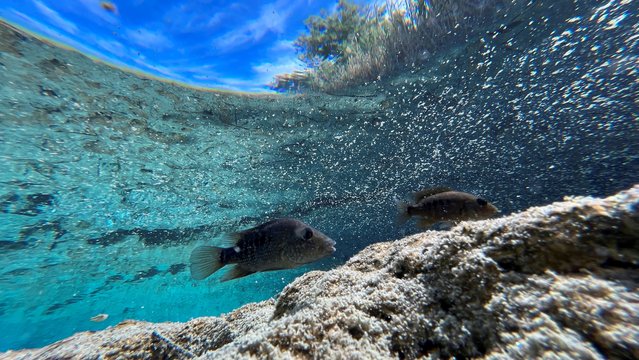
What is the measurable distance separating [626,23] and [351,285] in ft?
29.6

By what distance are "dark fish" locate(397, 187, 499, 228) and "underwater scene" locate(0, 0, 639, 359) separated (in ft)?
0.07

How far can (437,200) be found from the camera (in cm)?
312

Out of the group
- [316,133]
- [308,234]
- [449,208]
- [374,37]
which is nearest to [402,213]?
[449,208]

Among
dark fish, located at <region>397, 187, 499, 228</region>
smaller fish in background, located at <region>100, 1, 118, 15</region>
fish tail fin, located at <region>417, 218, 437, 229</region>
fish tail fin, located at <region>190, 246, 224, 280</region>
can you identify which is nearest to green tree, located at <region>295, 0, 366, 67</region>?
smaller fish in background, located at <region>100, 1, 118, 15</region>

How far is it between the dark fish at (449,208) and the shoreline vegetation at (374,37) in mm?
5788

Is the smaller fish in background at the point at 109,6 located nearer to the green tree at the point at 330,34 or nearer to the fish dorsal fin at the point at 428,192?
the green tree at the point at 330,34

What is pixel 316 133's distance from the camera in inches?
417

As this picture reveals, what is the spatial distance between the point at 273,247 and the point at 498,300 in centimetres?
194

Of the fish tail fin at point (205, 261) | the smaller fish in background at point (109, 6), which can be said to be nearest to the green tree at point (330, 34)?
the smaller fish in background at point (109, 6)

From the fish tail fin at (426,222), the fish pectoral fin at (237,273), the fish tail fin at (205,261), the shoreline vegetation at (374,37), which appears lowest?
the fish pectoral fin at (237,273)

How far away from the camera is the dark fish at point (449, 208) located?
302 cm

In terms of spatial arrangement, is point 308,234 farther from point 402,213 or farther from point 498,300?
point 498,300

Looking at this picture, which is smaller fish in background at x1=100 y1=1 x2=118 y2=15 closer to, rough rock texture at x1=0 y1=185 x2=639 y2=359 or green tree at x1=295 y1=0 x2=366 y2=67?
green tree at x1=295 y1=0 x2=366 y2=67

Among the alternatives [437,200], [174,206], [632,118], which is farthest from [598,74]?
[174,206]
